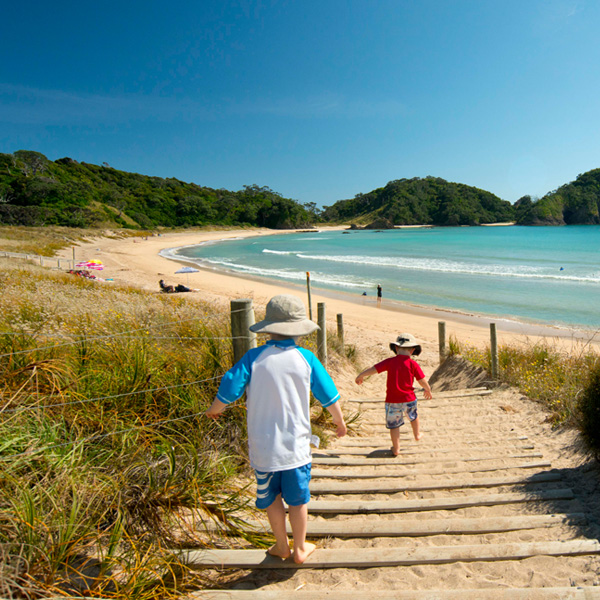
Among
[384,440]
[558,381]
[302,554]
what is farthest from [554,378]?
[302,554]

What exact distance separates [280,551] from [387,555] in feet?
2.10

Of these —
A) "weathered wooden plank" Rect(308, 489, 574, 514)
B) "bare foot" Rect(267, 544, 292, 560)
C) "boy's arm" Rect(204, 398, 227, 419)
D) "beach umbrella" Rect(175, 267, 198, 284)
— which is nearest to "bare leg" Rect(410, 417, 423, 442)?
"weathered wooden plank" Rect(308, 489, 574, 514)

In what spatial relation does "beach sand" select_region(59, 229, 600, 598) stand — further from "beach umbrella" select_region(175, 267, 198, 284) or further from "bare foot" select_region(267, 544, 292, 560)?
"beach umbrella" select_region(175, 267, 198, 284)

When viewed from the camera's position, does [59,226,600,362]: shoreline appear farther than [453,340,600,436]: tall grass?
Yes

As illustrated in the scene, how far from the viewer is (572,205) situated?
114688 millimetres

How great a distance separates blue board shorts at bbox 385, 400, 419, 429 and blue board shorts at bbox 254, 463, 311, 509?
1952 mm

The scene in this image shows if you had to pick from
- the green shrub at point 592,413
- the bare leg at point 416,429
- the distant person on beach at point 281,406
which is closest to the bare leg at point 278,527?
the distant person on beach at point 281,406

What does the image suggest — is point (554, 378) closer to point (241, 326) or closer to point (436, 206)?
point (241, 326)

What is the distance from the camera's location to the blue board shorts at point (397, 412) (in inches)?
155

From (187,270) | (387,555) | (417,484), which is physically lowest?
(417,484)

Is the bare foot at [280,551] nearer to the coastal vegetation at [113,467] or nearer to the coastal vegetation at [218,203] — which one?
the coastal vegetation at [113,467]

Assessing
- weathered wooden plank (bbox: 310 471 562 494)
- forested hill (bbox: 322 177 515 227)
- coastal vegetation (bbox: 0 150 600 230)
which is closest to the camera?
weathered wooden plank (bbox: 310 471 562 494)

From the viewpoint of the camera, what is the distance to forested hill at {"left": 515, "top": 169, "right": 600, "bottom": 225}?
369 ft

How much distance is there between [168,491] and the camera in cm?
251
